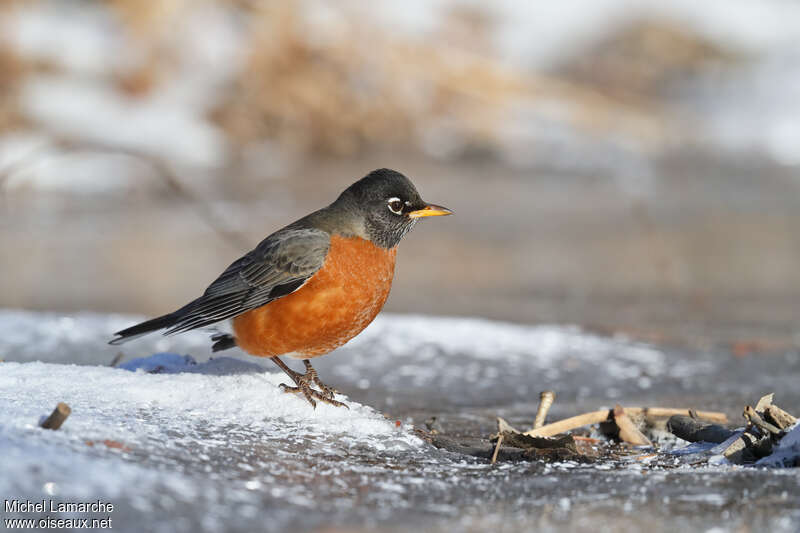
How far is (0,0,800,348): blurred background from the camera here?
8.38 m

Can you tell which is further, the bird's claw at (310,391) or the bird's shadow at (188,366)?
the bird's shadow at (188,366)

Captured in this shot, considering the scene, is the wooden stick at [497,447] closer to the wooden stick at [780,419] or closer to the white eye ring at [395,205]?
the wooden stick at [780,419]

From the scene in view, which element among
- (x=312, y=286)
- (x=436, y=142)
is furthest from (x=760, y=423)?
(x=436, y=142)

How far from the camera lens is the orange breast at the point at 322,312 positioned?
3.49 m

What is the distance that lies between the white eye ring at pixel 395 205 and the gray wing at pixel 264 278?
0.34 metres

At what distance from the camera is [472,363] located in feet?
16.0

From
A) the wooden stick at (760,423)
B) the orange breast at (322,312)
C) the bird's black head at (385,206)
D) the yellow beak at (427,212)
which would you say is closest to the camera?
the wooden stick at (760,423)

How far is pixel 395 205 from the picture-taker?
395 centimetres

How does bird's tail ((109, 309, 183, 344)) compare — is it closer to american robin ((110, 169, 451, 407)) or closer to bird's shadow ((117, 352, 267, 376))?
american robin ((110, 169, 451, 407))

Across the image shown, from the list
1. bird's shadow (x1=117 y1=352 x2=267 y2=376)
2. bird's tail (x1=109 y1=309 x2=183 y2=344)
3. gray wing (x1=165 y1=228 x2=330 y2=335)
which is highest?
gray wing (x1=165 y1=228 x2=330 y2=335)

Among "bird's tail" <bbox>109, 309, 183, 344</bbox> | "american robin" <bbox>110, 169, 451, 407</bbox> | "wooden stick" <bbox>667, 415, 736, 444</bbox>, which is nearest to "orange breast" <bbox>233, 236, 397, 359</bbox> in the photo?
"american robin" <bbox>110, 169, 451, 407</bbox>

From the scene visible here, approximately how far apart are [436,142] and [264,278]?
11161 millimetres

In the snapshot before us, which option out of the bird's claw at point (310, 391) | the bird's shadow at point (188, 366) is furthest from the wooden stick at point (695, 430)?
Result: the bird's shadow at point (188, 366)

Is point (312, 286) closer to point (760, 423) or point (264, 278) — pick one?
point (264, 278)
